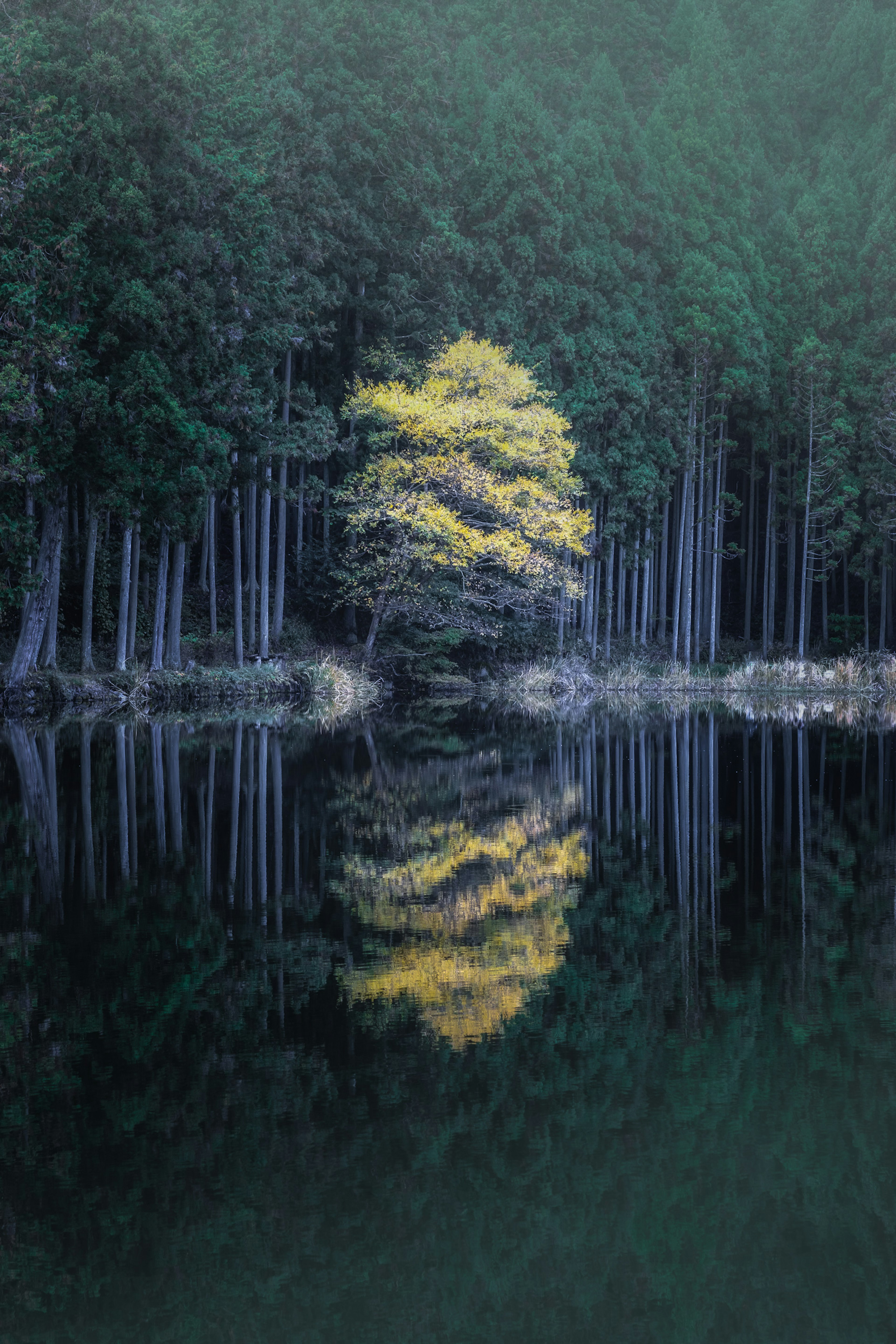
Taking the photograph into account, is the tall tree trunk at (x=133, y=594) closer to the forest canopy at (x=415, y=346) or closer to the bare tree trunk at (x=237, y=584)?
the forest canopy at (x=415, y=346)

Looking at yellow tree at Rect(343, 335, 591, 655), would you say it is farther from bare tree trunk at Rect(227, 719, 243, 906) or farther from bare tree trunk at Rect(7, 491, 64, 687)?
bare tree trunk at Rect(227, 719, 243, 906)

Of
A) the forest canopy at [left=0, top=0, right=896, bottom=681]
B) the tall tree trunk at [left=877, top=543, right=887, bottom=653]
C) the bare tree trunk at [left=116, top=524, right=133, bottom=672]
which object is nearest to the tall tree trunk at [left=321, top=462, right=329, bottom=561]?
the forest canopy at [left=0, top=0, right=896, bottom=681]

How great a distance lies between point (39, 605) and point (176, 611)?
3458 mm

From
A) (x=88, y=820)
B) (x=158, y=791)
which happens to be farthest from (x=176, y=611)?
(x=88, y=820)

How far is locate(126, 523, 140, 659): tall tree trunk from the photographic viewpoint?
25.1 metres

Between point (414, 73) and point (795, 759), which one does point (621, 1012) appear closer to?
point (795, 759)

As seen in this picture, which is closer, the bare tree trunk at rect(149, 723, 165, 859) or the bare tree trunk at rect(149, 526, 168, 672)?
the bare tree trunk at rect(149, 723, 165, 859)

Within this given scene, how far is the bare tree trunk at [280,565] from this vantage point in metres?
29.1

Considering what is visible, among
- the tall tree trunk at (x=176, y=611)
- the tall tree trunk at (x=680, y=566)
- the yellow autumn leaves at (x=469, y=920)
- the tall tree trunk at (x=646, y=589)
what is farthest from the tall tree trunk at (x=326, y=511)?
the yellow autumn leaves at (x=469, y=920)

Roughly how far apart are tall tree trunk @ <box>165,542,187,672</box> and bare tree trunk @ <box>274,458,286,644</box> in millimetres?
3346

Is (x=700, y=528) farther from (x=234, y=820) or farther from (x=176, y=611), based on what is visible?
(x=234, y=820)

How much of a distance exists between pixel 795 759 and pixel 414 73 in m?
24.5

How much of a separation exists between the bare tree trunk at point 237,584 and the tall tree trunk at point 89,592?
3.36 meters

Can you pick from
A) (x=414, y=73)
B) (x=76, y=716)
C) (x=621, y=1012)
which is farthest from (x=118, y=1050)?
(x=414, y=73)
